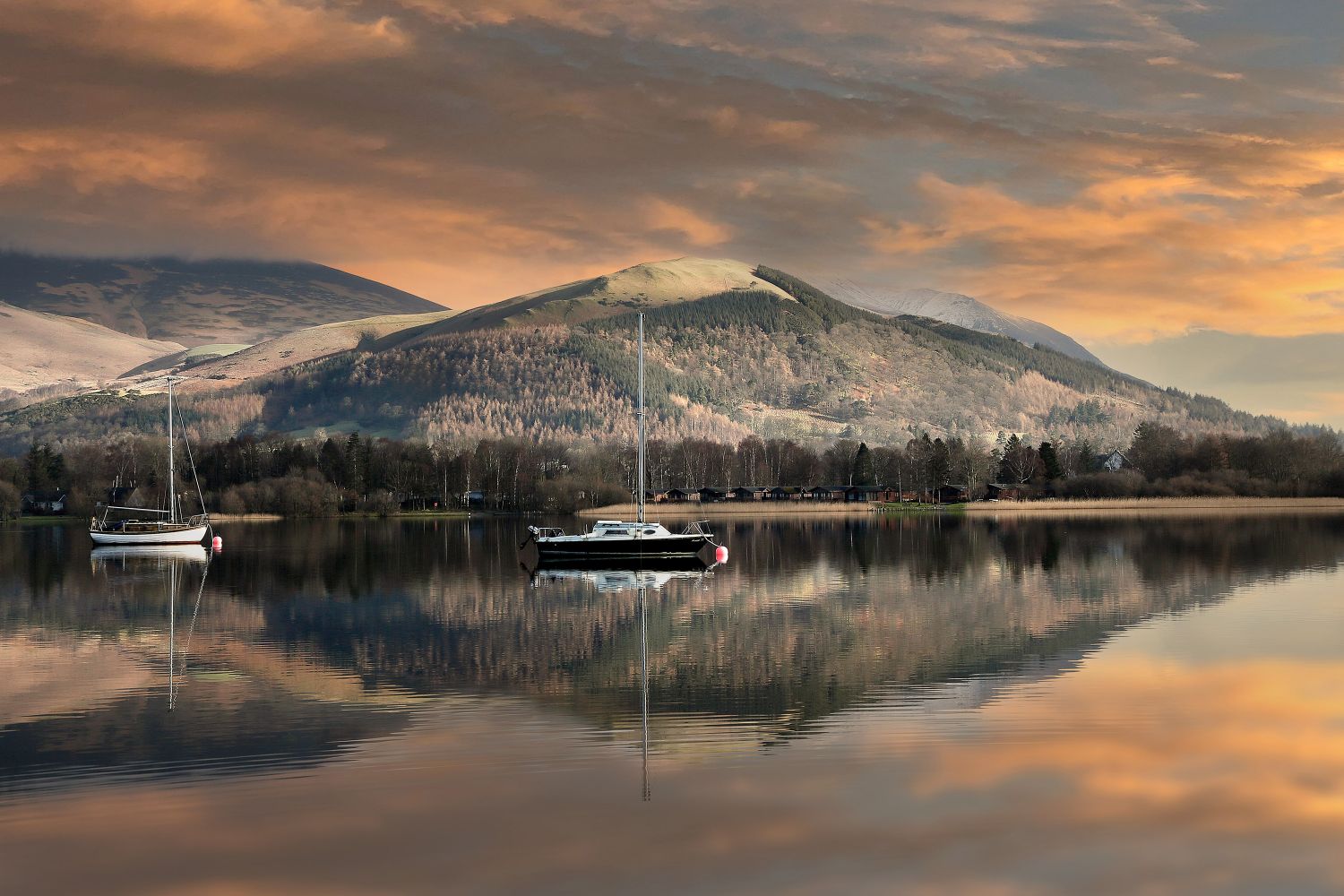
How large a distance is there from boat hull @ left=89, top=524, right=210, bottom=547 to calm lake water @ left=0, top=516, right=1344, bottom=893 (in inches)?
2175

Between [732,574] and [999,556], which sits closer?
[732,574]

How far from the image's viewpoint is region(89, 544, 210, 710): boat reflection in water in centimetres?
3794

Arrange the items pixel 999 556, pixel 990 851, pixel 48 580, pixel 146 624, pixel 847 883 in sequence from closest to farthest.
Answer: pixel 847 883 < pixel 990 851 < pixel 146 624 < pixel 48 580 < pixel 999 556

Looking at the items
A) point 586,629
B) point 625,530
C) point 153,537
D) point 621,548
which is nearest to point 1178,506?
point 625,530

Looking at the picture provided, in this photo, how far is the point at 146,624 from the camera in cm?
4784

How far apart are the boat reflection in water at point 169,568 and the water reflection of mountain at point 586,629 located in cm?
79

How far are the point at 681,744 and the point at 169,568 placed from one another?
64034 millimetres

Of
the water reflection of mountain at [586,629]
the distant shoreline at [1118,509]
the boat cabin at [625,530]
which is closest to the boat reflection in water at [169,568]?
the water reflection of mountain at [586,629]

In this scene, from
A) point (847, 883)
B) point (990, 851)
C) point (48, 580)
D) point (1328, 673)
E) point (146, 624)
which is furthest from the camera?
point (48, 580)

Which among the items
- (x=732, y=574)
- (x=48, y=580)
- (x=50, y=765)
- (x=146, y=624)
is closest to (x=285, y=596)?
(x=146, y=624)

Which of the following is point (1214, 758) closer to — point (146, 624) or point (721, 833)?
point (721, 833)

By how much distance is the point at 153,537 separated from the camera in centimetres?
10806

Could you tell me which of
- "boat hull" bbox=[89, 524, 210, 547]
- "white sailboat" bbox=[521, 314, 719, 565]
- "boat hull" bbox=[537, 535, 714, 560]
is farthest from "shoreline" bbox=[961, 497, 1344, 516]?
"boat hull" bbox=[89, 524, 210, 547]

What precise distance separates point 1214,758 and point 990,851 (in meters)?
8.28
